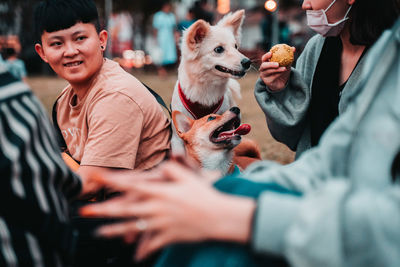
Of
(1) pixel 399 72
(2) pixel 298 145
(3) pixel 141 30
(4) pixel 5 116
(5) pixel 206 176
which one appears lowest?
(3) pixel 141 30

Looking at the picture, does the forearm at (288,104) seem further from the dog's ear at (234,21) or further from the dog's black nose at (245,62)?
the dog's ear at (234,21)

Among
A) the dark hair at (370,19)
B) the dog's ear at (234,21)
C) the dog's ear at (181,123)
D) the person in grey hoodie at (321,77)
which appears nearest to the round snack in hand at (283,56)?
the person in grey hoodie at (321,77)

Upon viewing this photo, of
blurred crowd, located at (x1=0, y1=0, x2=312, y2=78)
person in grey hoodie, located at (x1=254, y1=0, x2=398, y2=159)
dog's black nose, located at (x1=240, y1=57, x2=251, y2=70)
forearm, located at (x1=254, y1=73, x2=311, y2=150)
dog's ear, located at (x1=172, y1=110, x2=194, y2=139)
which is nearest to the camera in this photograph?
person in grey hoodie, located at (x1=254, y1=0, x2=398, y2=159)

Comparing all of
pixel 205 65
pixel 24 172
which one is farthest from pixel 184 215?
pixel 205 65

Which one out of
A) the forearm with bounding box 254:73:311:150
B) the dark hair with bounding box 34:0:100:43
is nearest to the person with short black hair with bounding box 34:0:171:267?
the dark hair with bounding box 34:0:100:43

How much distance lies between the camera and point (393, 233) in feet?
2.24

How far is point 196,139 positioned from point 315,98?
978mm

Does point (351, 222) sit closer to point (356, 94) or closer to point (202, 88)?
point (356, 94)

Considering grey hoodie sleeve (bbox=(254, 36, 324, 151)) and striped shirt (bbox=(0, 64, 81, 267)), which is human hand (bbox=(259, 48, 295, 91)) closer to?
grey hoodie sleeve (bbox=(254, 36, 324, 151))

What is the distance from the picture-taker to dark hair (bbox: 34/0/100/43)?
6.26 feet

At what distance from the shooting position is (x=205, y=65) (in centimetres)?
328

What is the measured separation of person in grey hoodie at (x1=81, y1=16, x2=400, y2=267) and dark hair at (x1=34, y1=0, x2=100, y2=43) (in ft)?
4.35

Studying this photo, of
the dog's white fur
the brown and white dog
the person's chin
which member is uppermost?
the person's chin

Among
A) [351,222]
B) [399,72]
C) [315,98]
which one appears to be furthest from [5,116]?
[315,98]
